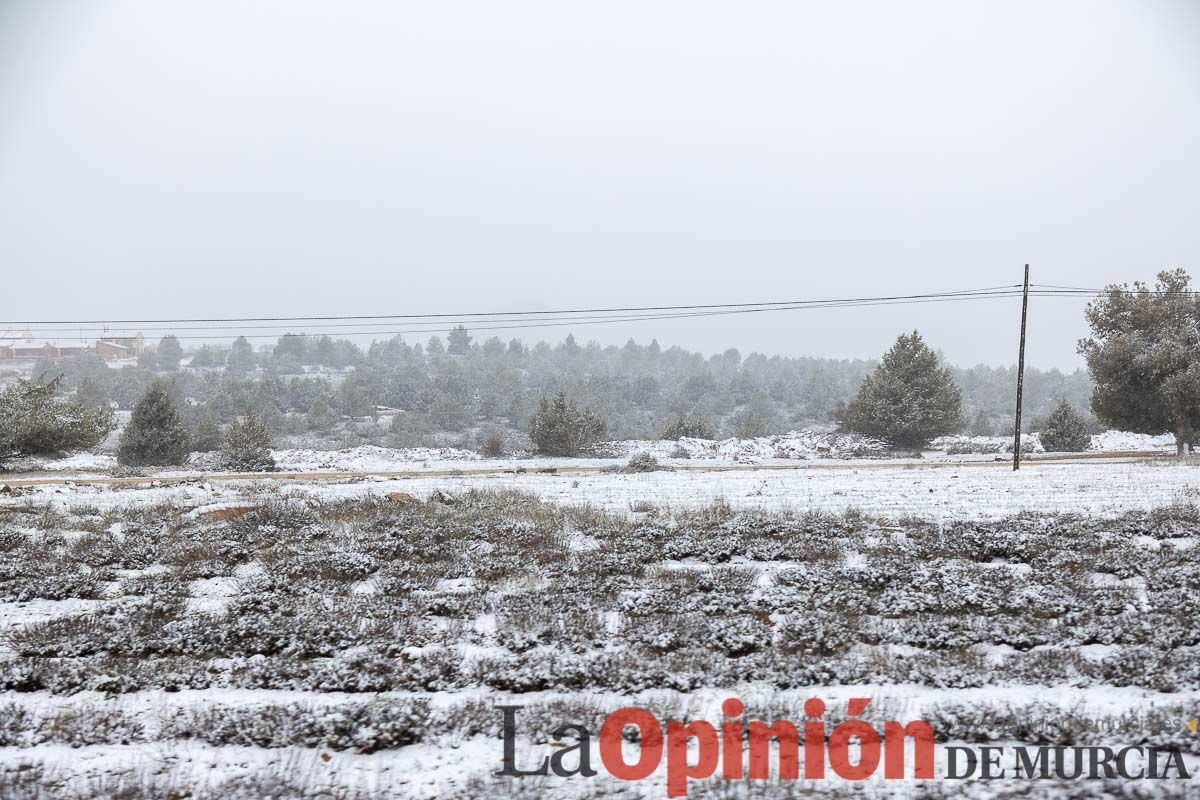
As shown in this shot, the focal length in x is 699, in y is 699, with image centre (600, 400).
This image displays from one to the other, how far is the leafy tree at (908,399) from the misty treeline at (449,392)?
12.7 meters

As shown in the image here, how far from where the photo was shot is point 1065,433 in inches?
1773

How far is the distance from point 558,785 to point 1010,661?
4500 millimetres

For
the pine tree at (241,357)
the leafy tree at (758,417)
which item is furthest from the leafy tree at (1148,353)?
the pine tree at (241,357)

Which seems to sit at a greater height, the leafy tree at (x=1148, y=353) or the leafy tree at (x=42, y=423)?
the leafy tree at (x=1148, y=353)

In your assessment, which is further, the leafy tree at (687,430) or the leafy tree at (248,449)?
the leafy tree at (687,430)

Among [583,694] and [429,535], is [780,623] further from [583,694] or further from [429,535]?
[429,535]

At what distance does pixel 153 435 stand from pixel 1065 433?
5436cm

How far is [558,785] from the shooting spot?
470 centimetres

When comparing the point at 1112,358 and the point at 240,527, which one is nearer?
the point at 240,527

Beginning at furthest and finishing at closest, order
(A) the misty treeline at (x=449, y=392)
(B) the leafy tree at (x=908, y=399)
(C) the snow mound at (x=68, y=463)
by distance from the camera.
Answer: (A) the misty treeline at (x=449, y=392) < (B) the leafy tree at (x=908, y=399) < (C) the snow mound at (x=68, y=463)

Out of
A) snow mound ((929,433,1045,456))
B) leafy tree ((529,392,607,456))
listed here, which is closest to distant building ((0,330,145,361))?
leafy tree ((529,392,607,456))

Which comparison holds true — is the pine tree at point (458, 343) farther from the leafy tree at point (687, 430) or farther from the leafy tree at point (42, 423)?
the leafy tree at point (42, 423)

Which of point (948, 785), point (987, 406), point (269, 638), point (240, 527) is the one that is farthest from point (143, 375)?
point (987, 406)

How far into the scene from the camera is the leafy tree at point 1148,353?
32.2m
